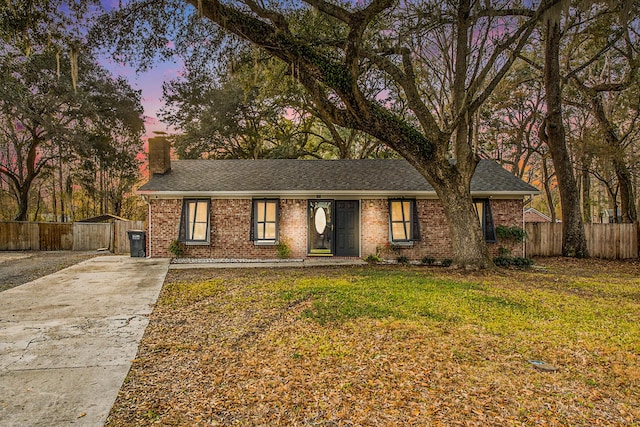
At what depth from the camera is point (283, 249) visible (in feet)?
41.1

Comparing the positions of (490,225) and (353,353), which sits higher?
(490,225)

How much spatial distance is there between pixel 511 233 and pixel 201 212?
1035cm

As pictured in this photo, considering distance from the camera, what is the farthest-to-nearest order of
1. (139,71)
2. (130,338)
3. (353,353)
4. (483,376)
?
(139,71) < (130,338) < (353,353) < (483,376)

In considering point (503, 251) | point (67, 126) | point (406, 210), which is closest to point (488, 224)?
point (503, 251)

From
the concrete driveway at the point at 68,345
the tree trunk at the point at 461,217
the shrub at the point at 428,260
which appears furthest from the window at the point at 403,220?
the concrete driveway at the point at 68,345

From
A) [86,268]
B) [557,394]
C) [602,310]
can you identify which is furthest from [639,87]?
[86,268]

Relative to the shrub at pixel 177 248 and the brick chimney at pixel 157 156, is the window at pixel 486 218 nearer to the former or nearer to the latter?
the shrub at pixel 177 248

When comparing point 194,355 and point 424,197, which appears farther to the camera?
point 424,197

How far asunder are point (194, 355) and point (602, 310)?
20.3 ft

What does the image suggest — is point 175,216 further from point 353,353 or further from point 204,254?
point 353,353

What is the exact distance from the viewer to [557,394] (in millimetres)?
3094

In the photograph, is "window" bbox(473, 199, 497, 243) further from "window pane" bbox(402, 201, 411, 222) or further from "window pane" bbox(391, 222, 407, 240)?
"window pane" bbox(391, 222, 407, 240)

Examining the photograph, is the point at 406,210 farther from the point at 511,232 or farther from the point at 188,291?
the point at 188,291

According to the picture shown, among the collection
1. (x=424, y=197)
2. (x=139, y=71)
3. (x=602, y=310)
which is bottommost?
(x=602, y=310)
